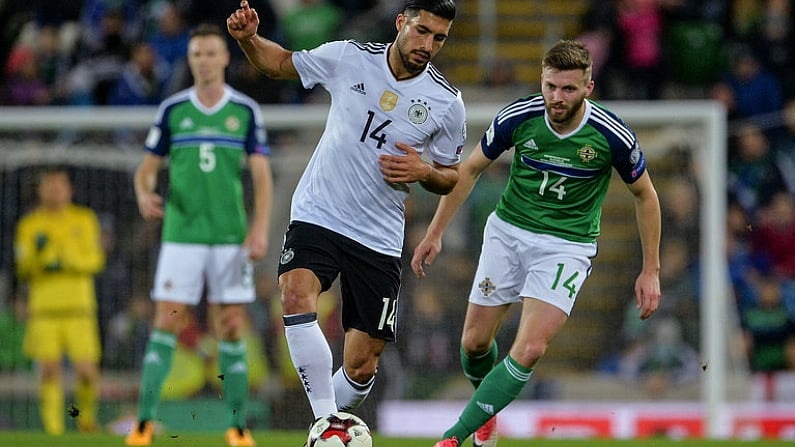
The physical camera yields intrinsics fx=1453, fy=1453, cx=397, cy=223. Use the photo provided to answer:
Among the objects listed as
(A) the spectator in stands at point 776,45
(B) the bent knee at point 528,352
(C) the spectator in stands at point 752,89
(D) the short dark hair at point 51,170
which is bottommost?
(B) the bent knee at point 528,352

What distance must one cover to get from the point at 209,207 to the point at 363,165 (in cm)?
288

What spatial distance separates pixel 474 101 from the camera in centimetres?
1652

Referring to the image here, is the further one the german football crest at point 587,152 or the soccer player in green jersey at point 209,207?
the soccer player in green jersey at point 209,207

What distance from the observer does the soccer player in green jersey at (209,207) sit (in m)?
9.88

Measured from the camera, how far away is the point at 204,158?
33.3ft

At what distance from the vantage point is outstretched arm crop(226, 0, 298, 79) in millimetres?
7055

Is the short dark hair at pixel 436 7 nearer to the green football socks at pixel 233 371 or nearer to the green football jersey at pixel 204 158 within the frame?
the green football jersey at pixel 204 158

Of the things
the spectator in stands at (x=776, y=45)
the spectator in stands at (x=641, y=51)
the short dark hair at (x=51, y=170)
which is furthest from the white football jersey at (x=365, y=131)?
the spectator in stands at (x=776, y=45)

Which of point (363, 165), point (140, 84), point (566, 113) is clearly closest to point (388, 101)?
point (363, 165)

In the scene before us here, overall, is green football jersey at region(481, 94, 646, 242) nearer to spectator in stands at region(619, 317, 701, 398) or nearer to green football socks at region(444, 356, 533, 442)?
green football socks at region(444, 356, 533, 442)

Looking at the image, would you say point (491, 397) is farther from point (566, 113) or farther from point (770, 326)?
point (770, 326)

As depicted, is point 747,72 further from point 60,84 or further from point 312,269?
point 312,269

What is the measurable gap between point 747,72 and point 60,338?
787cm

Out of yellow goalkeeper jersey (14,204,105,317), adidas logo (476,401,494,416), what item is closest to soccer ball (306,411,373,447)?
adidas logo (476,401,494,416)
